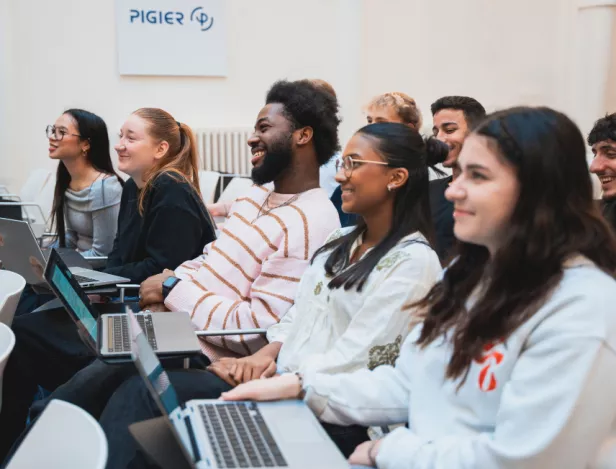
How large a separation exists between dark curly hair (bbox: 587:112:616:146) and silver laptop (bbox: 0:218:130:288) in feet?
5.40

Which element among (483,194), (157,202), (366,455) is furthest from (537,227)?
(157,202)

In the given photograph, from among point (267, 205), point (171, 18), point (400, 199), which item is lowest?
point (267, 205)

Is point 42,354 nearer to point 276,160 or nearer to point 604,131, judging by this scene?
point 276,160

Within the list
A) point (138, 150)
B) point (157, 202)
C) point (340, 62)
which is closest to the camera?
point (157, 202)

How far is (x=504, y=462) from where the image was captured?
1185mm

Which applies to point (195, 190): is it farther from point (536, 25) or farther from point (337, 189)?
point (536, 25)

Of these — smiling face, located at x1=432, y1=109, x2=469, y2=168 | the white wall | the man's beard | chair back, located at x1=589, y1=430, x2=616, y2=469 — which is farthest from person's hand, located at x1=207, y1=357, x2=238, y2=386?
the white wall

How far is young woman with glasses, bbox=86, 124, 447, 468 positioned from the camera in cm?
169

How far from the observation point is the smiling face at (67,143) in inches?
149

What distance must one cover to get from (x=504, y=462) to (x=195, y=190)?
205 centimetres

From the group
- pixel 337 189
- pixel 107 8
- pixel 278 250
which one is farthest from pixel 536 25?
pixel 278 250

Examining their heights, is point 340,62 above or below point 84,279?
above

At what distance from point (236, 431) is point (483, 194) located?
23.6 inches

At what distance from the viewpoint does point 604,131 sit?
2506 millimetres
